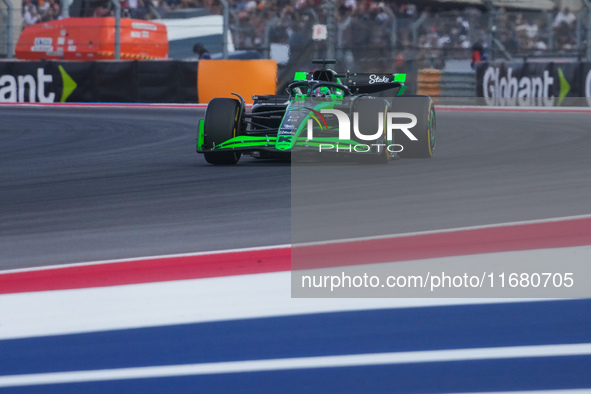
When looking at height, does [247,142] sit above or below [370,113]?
below

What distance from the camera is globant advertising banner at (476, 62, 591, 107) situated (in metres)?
18.0

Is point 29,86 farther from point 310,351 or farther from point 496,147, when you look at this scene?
point 310,351

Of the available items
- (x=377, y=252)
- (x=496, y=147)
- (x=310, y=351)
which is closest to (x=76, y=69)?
(x=496, y=147)

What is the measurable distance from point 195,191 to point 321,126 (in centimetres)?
179

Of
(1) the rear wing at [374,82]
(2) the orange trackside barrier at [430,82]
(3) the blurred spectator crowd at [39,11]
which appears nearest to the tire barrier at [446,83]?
(2) the orange trackside barrier at [430,82]

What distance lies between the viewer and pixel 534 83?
1833cm

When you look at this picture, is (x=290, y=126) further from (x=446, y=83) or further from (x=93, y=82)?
(x=93, y=82)

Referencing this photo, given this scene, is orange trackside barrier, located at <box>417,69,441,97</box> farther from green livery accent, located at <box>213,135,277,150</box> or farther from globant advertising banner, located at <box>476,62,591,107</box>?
green livery accent, located at <box>213,135,277,150</box>

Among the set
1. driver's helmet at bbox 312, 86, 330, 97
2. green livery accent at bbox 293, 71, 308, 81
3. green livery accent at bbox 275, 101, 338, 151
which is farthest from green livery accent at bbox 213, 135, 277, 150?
green livery accent at bbox 293, 71, 308, 81

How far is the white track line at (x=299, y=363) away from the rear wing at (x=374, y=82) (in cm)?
641

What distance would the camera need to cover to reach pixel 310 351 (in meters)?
3.07

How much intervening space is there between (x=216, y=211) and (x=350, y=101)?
3.02 metres

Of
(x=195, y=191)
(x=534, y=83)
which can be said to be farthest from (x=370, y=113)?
(x=534, y=83)

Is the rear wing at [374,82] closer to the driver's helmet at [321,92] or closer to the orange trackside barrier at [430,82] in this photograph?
the driver's helmet at [321,92]
